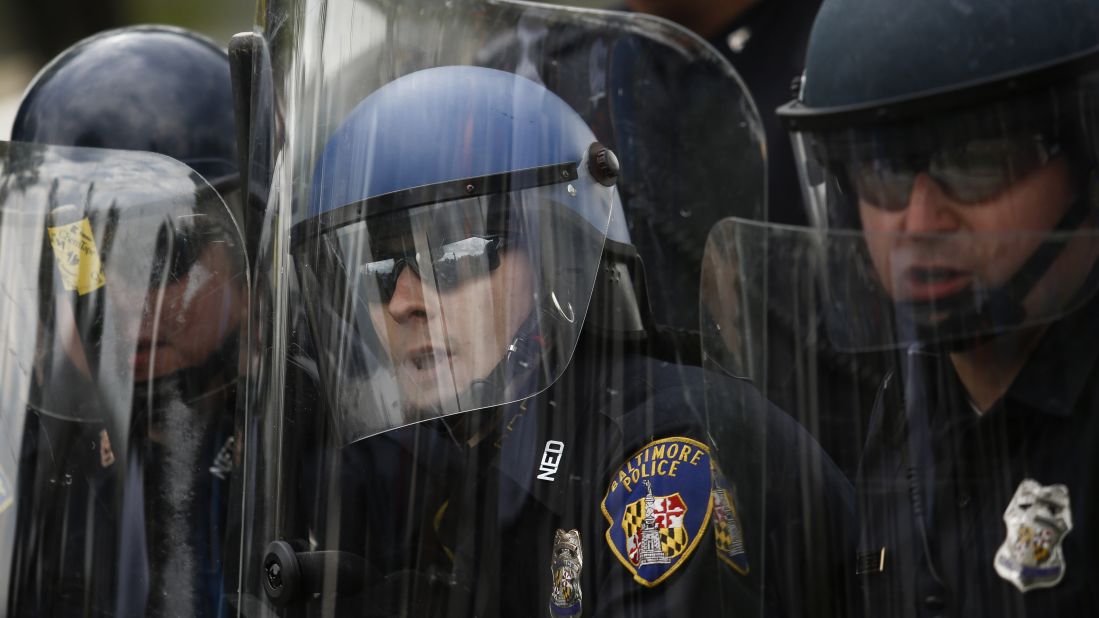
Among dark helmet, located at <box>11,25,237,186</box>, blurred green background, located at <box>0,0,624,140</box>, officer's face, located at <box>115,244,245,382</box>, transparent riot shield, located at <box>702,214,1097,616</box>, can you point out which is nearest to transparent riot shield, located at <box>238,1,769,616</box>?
transparent riot shield, located at <box>702,214,1097,616</box>

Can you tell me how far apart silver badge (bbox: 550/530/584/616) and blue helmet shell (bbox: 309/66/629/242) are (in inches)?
17.0

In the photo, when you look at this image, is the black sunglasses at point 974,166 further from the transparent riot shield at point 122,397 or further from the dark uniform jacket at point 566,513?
the transparent riot shield at point 122,397

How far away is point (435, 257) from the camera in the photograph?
5.57 feet

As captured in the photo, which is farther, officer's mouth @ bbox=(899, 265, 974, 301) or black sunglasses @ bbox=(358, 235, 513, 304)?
black sunglasses @ bbox=(358, 235, 513, 304)

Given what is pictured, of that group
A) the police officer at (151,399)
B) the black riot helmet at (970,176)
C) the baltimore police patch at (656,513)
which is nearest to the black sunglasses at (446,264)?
the baltimore police patch at (656,513)

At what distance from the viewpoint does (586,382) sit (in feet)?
5.40

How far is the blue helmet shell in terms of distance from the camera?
65.4 inches

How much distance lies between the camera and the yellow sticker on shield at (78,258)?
2.25 metres

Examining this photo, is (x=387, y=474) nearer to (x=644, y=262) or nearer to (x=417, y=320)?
(x=417, y=320)

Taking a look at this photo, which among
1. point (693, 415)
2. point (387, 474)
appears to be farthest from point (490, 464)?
point (693, 415)

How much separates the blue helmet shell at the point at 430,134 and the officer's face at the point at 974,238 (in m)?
0.48

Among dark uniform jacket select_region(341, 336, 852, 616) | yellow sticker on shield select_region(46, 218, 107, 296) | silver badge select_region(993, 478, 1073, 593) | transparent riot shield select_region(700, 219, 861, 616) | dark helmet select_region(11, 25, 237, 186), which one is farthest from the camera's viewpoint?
dark helmet select_region(11, 25, 237, 186)

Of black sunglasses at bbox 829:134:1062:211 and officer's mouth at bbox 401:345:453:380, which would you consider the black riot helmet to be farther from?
officer's mouth at bbox 401:345:453:380

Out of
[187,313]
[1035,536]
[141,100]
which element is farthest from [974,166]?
[141,100]
